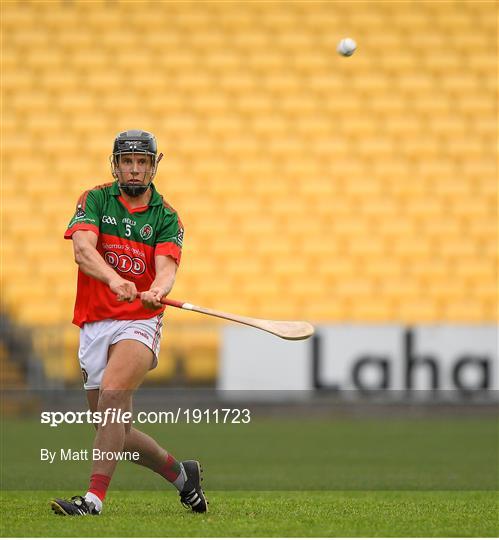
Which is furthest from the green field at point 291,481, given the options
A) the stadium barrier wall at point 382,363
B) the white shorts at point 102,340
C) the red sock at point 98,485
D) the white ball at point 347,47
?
the white ball at point 347,47

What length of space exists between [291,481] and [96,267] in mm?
2962

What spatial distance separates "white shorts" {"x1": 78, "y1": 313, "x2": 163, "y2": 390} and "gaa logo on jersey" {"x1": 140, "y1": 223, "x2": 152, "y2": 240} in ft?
1.33

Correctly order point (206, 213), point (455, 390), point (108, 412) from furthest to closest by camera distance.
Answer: point (206, 213)
point (455, 390)
point (108, 412)

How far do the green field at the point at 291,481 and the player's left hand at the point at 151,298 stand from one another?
38.9 inches

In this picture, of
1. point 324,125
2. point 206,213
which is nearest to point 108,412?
point 206,213

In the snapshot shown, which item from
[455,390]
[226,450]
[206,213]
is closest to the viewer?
[226,450]

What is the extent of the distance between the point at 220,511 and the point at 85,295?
1.30 m

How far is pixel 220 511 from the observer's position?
6.10 metres

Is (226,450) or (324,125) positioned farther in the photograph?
(324,125)

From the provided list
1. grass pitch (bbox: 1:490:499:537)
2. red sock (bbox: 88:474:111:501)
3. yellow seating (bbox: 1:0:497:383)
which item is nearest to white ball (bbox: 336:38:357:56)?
yellow seating (bbox: 1:0:497:383)

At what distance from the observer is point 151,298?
5574mm

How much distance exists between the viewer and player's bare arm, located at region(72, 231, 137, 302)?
5523 mm

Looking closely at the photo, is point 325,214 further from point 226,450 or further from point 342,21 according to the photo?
point 226,450

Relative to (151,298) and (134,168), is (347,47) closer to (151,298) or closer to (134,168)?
(134,168)
